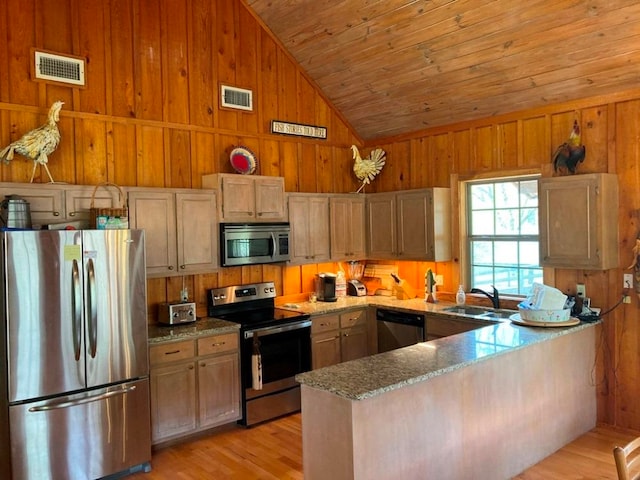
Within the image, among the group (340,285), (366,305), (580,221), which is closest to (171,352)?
(366,305)

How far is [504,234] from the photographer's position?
193 inches

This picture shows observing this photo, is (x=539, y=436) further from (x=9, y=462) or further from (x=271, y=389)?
(x=9, y=462)

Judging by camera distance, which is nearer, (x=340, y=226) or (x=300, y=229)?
(x=300, y=229)

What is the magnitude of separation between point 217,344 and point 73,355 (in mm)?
1165

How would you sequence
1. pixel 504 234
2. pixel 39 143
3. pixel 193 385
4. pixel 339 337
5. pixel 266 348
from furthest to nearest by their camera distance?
pixel 339 337 < pixel 504 234 < pixel 266 348 < pixel 193 385 < pixel 39 143

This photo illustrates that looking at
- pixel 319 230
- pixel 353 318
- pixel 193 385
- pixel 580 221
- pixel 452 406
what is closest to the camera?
pixel 452 406

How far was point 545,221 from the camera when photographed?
13.6 ft

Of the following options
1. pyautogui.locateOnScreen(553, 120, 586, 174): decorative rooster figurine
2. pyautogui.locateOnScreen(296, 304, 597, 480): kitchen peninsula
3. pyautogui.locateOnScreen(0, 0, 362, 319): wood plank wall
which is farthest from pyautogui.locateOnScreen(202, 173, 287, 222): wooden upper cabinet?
pyautogui.locateOnScreen(553, 120, 586, 174): decorative rooster figurine

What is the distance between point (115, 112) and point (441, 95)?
289cm

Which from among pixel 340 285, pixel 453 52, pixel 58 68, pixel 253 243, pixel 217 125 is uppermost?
pixel 453 52

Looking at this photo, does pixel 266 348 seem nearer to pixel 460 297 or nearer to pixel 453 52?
pixel 460 297

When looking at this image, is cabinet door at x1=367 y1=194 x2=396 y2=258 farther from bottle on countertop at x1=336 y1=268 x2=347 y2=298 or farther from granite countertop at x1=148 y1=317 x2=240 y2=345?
granite countertop at x1=148 y1=317 x2=240 y2=345

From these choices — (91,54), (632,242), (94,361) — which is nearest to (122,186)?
(91,54)

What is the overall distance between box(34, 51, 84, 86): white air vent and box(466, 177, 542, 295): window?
11.9 ft
